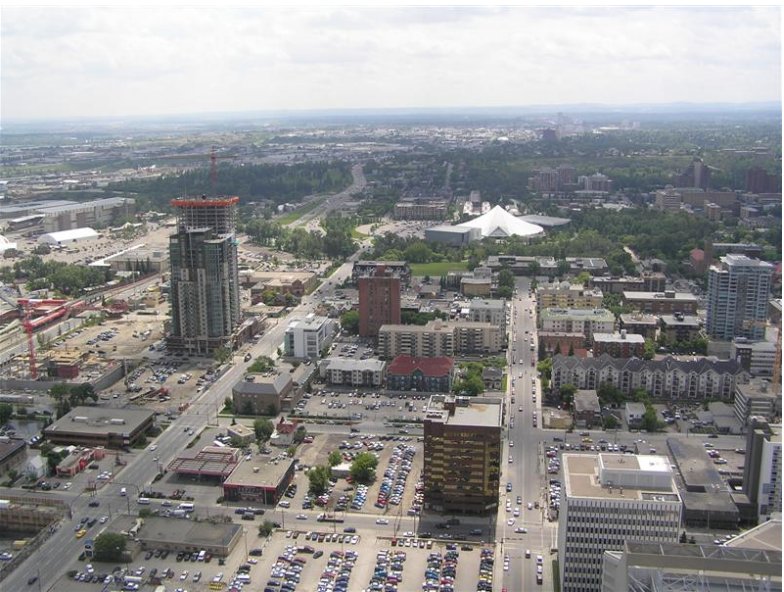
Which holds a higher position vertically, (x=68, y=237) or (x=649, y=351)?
(x=68, y=237)

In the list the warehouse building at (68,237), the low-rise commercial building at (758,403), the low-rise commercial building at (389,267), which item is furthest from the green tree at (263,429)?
the warehouse building at (68,237)

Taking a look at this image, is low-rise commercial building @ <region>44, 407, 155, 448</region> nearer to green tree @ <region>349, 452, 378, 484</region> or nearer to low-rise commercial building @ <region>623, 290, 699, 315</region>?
green tree @ <region>349, 452, 378, 484</region>

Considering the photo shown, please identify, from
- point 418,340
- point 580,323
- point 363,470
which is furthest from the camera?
point 580,323

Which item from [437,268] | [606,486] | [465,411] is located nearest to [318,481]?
[465,411]

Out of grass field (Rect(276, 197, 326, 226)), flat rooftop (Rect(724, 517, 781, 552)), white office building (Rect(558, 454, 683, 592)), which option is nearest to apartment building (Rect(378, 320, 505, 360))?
white office building (Rect(558, 454, 683, 592))

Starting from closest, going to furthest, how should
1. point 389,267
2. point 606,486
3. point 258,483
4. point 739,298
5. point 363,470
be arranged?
point 606,486 < point 258,483 < point 363,470 < point 739,298 < point 389,267

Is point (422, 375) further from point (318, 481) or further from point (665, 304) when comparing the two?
point (665, 304)

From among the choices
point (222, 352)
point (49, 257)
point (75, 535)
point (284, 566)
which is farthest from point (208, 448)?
point (49, 257)

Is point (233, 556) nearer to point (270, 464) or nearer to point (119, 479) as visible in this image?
point (270, 464)
